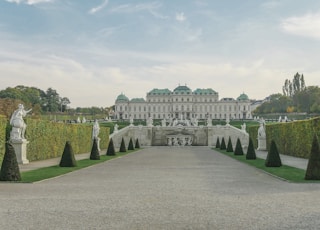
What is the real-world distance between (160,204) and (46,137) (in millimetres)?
15491

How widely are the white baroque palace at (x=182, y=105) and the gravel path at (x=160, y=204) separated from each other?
350ft

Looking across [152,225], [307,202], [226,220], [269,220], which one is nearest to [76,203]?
[152,225]

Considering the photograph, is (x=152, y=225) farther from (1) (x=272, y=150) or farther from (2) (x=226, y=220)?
(1) (x=272, y=150)

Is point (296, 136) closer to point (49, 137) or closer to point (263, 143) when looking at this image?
point (263, 143)

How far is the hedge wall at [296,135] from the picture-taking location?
20156 mm

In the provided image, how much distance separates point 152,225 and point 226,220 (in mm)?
1084

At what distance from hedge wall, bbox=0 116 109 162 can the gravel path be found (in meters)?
8.35

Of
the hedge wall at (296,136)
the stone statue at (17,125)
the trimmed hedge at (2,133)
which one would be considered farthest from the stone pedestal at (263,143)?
the trimmed hedge at (2,133)

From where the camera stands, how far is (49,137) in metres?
22.1

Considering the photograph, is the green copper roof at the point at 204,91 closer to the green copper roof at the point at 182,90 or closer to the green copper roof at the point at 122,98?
the green copper roof at the point at 182,90

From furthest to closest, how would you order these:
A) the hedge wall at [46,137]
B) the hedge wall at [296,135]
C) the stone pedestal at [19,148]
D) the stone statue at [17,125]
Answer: the hedge wall at [296,135] → the hedge wall at [46,137] → the stone statue at [17,125] → the stone pedestal at [19,148]

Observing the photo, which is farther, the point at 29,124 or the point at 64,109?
the point at 64,109

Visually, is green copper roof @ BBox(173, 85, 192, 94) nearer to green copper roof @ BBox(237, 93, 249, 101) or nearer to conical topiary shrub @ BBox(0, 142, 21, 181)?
green copper roof @ BBox(237, 93, 249, 101)

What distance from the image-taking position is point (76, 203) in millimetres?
7344
